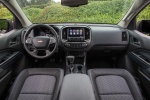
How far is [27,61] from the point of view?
12.1 ft

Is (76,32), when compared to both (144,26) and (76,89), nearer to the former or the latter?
(144,26)

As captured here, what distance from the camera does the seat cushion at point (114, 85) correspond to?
253cm

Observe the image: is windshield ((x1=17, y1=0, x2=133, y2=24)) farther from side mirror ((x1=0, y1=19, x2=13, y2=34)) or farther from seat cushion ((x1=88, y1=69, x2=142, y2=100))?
seat cushion ((x1=88, y1=69, x2=142, y2=100))

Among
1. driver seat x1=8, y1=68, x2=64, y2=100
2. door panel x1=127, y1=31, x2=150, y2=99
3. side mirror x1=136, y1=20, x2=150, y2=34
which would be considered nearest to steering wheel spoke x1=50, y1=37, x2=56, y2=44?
driver seat x1=8, y1=68, x2=64, y2=100

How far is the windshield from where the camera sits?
13.7 feet

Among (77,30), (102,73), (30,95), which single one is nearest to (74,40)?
(77,30)

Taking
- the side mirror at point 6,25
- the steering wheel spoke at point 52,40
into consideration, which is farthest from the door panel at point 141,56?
the side mirror at point 6,25

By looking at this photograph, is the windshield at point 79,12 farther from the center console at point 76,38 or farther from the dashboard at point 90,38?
the center console at point 76,38

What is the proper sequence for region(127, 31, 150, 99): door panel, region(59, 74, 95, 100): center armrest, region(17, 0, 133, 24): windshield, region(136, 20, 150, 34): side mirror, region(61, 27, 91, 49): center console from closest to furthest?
1. region(59, 74, 95, 100): center armrest
2. region(127, 31, 150, 99): door panel
3. region(136, 20, 150, 34): side mirror
4. region(61, 27, 91, 49): center console
5. region(17, 0, 133, 24): windshield

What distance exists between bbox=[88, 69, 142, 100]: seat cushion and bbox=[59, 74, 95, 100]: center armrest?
21.7 inches

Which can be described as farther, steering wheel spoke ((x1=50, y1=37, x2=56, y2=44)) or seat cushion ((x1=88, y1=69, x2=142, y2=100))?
steering wheel spoke ((x1=50, y1=37, x2=56, y2=44))

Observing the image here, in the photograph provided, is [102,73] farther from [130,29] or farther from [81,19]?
[81,19]

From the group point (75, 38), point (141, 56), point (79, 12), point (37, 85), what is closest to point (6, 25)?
point (75, 38)

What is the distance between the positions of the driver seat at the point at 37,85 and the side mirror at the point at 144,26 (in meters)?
1.41
